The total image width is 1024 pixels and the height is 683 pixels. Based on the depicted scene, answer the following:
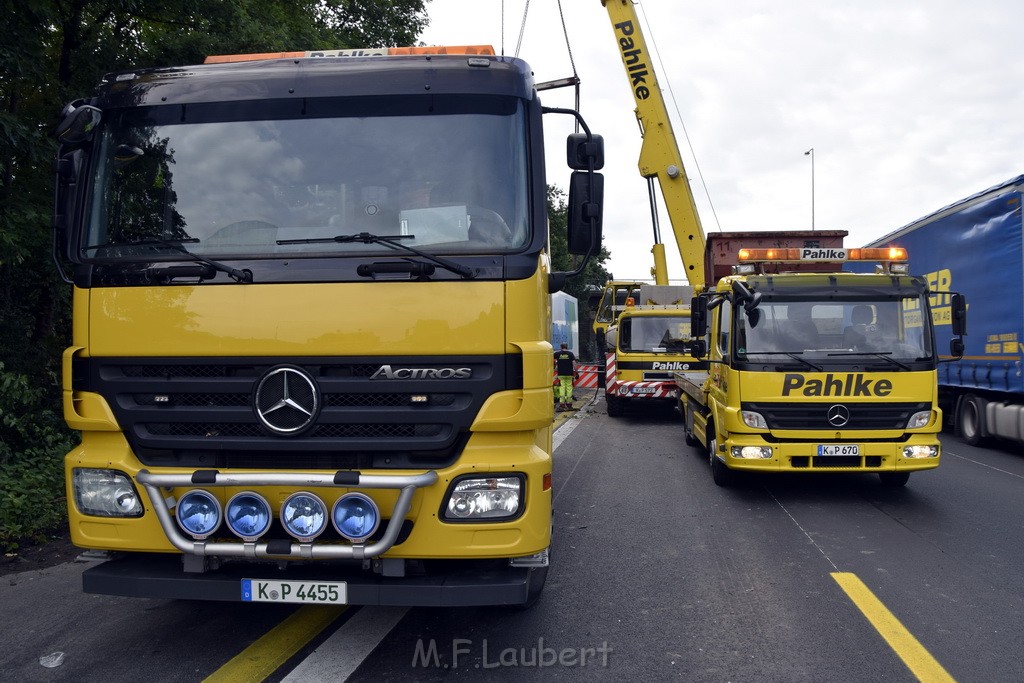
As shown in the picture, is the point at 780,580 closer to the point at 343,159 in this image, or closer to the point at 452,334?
the point at 452,334

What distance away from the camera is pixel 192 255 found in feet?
12.5

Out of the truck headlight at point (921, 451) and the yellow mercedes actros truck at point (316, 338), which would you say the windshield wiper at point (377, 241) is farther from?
the truck headlight at point (921, 451)

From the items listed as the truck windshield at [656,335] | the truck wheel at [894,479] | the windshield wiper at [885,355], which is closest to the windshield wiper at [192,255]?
the windshield wiper at [885,355]

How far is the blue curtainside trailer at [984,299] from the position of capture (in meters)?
10.5

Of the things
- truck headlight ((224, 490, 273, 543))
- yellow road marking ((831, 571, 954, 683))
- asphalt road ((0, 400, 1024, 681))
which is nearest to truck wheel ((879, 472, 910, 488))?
asphalt road ((0, 400, 1024, 681))

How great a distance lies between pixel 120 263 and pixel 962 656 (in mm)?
4558

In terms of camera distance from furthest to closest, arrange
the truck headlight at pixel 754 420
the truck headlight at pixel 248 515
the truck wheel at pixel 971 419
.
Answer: the truck wheel at pixel 971 419 < the truck headlight at pixel 754 420 < the truck headlight at pixel 248 515

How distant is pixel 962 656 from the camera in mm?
3998

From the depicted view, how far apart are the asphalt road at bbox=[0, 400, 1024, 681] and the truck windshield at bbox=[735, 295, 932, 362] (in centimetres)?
151

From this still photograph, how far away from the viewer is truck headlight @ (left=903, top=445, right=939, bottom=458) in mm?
7488

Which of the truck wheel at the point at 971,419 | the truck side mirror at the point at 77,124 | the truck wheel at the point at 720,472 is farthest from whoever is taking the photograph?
the truck wheel at the point at 971,419


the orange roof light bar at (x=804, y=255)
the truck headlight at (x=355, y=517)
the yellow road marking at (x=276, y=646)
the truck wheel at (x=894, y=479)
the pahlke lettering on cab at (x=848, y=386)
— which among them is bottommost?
the yellow road marking at (x=276, y=646)

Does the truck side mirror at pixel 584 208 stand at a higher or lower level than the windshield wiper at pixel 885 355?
higher

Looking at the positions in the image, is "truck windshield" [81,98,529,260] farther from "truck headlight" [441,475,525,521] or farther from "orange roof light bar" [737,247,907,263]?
"orange roof light bar" [737,247,907,263]
